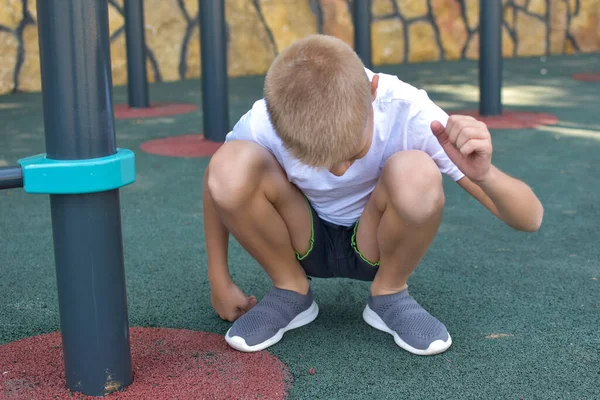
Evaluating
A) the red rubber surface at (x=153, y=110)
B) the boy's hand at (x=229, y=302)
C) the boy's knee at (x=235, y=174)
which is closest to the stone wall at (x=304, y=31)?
the red rubber surface at (x=153, y=110)

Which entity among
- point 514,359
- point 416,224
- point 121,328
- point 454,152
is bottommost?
point 514,359

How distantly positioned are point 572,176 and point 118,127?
2.73 m

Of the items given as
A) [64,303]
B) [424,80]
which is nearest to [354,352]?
[64,303]

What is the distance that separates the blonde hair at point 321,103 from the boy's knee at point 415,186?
18 centimetres

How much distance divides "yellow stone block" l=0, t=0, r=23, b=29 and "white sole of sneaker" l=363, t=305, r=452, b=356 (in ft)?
16.8

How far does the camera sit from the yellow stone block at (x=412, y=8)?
803 cm

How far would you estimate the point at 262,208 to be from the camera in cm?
172

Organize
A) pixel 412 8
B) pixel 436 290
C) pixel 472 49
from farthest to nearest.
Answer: pixel 472 49
pixel 412 8
pixel 436 290

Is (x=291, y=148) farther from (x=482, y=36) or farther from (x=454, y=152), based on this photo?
(x=482, y=36)

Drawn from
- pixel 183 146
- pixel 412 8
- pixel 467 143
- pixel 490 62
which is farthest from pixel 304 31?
pixel 467 143

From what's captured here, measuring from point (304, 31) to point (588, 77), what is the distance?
8.56 ft

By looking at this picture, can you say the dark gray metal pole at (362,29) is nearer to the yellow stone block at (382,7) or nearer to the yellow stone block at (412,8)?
the yellow stone block at (382,7)

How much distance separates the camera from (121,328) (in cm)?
147

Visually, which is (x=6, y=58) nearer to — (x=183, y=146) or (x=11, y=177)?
(x=183, y=146)
